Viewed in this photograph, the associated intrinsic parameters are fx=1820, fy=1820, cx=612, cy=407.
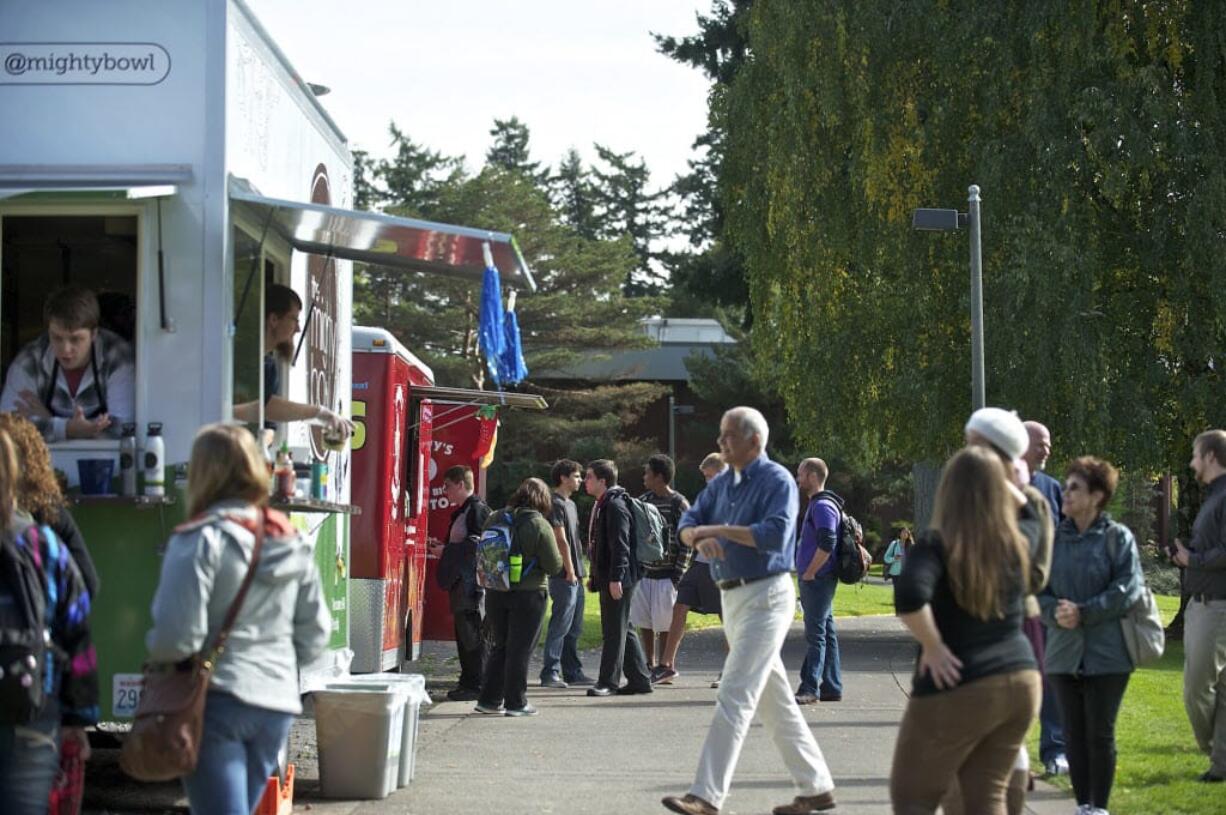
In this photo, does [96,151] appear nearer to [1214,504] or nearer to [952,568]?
[952,568]

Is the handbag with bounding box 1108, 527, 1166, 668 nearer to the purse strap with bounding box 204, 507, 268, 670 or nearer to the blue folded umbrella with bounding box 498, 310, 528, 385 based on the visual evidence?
the blue folded umbrella with bounding box 498, 310, 528, 385

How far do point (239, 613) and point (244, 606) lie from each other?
0.03 metres

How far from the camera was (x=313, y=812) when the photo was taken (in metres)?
9.08

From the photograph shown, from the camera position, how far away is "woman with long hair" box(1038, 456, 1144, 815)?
27.7ft

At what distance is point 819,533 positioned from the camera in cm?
1432

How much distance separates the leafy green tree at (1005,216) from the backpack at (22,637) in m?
14.9

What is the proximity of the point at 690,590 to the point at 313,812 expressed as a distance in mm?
6990

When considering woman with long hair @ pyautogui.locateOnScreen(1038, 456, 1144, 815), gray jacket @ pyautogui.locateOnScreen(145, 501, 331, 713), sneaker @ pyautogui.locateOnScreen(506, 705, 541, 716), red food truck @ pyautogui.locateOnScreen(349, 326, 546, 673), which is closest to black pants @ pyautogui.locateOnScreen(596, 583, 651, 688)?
sneaker @ pyautogui.locateOnScreen(506, 705, 541, 716)

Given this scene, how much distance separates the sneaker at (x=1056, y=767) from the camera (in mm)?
10336

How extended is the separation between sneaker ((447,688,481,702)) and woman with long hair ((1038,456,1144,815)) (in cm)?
721

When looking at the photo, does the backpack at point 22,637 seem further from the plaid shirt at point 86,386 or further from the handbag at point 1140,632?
the handbag at point 1140,632

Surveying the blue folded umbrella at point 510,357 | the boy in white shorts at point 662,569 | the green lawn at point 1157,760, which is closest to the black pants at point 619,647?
the boy in white shorts at point 662,569

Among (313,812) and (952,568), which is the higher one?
(952,568)

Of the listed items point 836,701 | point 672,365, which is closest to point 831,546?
point 836,701
